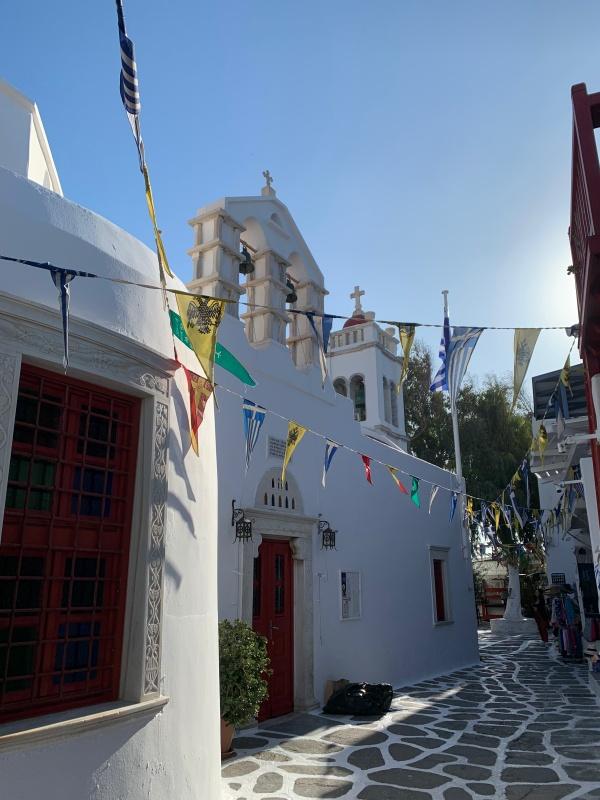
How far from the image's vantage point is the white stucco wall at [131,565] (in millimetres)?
3336

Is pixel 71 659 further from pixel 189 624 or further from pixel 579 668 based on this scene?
pixel 579 668

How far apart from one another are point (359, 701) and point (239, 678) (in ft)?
9.20

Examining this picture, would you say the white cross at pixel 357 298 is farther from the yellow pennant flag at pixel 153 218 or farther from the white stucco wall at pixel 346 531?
the yellow pennant flag at pixel 153 218

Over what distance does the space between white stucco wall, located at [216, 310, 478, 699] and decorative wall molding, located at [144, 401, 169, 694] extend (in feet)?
9.29

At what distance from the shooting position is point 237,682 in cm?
583

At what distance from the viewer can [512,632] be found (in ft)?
67.4

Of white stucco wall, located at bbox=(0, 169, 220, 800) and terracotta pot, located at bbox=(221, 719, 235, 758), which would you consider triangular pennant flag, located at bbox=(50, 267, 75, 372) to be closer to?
white stucco wall, located at bbox=(0, 169, 220, 800)

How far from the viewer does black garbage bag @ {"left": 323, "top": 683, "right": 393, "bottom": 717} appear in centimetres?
788

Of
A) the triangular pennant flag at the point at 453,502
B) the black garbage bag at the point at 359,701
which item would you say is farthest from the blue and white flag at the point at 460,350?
the triangular pennant flag at the point at 453,502

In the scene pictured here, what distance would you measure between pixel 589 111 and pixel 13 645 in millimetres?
5687

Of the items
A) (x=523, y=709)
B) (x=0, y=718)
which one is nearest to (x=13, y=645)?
(x=0, y=718)

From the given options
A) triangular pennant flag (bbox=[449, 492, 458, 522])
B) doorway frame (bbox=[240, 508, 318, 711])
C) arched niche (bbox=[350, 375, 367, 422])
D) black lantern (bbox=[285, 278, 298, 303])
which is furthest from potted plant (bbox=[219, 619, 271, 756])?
arched niche (bbox=[350, 375, 367, 422])

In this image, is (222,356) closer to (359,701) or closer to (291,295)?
(291,295)

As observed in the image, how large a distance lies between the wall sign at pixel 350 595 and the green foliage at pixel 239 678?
3.10 meters
